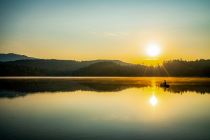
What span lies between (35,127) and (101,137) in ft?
16.5

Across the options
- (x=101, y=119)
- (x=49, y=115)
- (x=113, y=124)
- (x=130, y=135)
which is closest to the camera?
(x=130, y=135)

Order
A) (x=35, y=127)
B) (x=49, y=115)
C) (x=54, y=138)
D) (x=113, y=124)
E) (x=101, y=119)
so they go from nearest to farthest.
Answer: (x=54, y=138) → (x=35, y=127) → (x=113, y=124) → (x=101, y=119) → (x=49, y=115)

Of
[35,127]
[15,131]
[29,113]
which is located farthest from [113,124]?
[29,113]

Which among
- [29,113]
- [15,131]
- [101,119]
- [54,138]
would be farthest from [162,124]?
[29,113]

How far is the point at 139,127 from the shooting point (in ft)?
65.7

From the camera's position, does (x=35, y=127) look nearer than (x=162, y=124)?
Yes

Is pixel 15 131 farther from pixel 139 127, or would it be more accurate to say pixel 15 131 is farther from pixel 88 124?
pixel 139 127

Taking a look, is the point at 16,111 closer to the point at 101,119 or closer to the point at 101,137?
the point at 101,119

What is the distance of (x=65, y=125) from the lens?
2045 cm

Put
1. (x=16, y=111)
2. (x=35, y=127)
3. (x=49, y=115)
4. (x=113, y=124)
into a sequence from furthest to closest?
(x=16, y=111)
(x=49, y=115)
(x=113, y=124)
(x=35, y=127)

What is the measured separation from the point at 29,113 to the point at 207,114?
1544 centimetres

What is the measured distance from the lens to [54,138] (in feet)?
52.6

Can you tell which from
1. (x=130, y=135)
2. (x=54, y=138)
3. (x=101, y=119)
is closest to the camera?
(x=54, y=138)

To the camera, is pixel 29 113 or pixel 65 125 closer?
pixel 65 125
